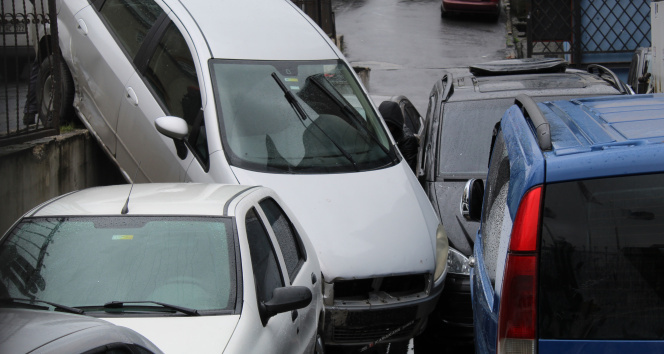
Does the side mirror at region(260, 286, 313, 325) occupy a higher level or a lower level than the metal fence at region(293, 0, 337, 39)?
higher

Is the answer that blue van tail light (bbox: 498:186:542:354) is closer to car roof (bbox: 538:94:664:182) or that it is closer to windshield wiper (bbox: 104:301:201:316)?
car roof (bbox: 538:94:664:182)

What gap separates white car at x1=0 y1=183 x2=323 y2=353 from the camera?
3.96 meters

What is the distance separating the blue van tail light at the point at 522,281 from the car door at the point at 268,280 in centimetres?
119

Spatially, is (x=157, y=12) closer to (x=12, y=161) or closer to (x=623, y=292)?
(x=12, y=161)

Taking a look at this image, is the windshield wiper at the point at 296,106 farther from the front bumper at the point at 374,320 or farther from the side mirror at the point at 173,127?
the front bumper at the point at 374,320

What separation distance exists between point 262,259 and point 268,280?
122 millimetres

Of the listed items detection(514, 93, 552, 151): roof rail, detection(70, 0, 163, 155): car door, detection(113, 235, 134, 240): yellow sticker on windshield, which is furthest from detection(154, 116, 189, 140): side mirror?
detection(514, 93, 552, 151): roof rail

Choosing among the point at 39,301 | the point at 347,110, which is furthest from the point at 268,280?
the point at 347,110

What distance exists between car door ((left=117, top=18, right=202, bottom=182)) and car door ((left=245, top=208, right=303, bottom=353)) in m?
2.69

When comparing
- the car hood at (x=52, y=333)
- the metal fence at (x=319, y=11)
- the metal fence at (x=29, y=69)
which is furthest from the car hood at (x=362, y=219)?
the metal fence at (x=319, y=11)

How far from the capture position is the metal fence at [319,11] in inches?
674

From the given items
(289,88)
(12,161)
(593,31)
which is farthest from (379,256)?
(593,31)

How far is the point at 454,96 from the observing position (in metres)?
8.74

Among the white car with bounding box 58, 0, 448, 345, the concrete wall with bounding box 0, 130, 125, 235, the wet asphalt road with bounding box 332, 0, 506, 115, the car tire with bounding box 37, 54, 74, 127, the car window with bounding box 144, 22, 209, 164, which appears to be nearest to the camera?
the white car with bounding box 58, 0, 448, 345
